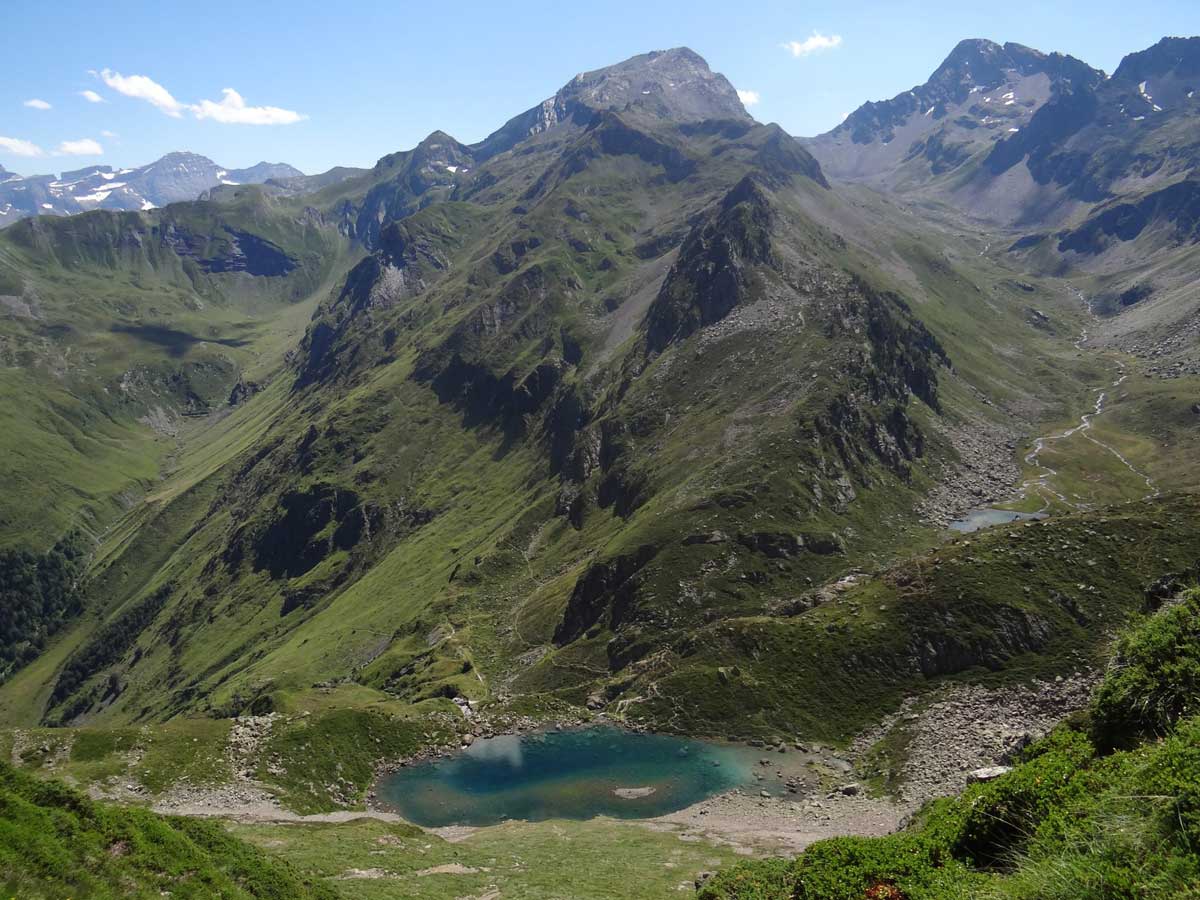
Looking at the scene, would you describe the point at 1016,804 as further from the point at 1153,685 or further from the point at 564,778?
the point at 564,778

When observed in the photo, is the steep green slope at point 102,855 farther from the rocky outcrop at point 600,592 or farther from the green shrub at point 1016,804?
the rocky outcrop at point 600,592

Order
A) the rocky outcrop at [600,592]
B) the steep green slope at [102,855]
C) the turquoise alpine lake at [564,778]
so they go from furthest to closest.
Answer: the rocky outcrop at [600,592] < the turquoise alpine lake at [564,778] < the steep green slope at [102,855]

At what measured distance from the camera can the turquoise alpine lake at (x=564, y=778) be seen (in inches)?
3688

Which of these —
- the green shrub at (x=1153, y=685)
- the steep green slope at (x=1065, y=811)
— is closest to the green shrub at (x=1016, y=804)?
the steep green slope at (x=1065, y=811)

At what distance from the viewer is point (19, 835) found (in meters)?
28.0

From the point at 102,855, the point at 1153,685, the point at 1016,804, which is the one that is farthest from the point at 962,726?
the point at 102,855

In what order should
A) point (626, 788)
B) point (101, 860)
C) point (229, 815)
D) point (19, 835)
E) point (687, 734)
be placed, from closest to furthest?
point (19, 835) → point (101, 860) → point (229, 815) → point (626, 788) → point (687, 734)

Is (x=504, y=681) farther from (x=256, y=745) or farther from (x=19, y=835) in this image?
(x=19, y=835)

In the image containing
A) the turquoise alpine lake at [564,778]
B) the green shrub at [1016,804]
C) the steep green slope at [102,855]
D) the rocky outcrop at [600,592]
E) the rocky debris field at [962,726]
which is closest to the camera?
the green shrub at [1016,804]

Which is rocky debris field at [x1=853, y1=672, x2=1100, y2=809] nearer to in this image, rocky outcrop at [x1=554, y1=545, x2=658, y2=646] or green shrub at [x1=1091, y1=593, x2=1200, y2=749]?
green shrub at [x1=1091, y1=593, x2=1200, y2=749]

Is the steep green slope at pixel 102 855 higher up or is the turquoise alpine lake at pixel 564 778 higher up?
the steep green slope at pixel 102 855

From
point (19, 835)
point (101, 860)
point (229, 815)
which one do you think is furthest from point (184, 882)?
point (229, 815)

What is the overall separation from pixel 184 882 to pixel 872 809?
243 feet

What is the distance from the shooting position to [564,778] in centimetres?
10250
